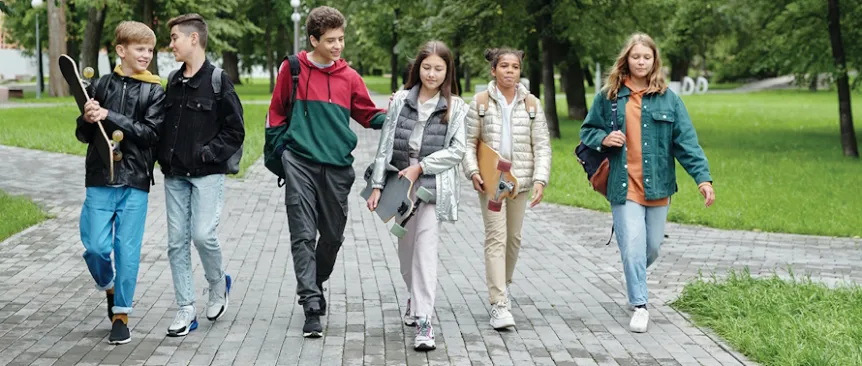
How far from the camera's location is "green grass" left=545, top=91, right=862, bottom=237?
42.3ft

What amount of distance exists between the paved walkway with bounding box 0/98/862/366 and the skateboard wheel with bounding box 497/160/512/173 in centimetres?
88

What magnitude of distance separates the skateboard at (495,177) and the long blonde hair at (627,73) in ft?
2.52

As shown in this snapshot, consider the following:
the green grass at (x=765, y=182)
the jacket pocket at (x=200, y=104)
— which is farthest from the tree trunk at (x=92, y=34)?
the jacket pocket at (x=200, y=104)

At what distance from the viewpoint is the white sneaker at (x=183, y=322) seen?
21.2 ft

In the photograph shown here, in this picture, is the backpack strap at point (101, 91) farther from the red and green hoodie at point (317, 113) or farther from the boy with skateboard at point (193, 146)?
the red and green hoodie at point (317, 113)

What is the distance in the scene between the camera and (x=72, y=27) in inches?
2210

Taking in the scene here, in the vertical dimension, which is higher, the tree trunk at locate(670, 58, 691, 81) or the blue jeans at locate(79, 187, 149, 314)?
the blue jeans at locate(79, 187, 149, 314)

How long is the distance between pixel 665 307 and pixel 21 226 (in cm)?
616

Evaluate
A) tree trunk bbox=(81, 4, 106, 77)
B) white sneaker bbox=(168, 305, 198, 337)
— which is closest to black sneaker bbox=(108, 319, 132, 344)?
white sneaker bbox=(168, 305, 198, 337)

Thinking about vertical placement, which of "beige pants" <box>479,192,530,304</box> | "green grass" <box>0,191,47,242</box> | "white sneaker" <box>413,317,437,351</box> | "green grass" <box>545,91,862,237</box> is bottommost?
"green grass" <box>545,91,862,237</box>

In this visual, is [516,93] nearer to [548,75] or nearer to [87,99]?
[87,99]

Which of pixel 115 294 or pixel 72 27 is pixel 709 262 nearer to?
pixel 115 294

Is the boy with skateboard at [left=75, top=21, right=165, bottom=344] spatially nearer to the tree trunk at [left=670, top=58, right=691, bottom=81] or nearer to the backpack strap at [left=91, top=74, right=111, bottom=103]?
the backpack strap at [left=91, top=74, right=111, bottom=103]

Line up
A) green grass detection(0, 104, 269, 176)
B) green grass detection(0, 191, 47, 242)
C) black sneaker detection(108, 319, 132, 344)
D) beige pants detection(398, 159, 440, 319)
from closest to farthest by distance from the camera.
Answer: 1. black sneaker detection(108, 319, 132, 344)
2. beige pants detection(398, 159, 440, 319)
3. green grass detection(0, 191, 47, 242)
4. green grass detection(0, 104, 269, 176)
